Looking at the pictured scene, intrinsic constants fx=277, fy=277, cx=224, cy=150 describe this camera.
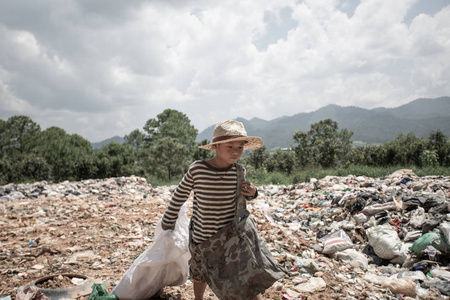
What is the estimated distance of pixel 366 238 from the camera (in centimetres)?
411

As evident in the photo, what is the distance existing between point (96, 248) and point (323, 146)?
61.1 ft

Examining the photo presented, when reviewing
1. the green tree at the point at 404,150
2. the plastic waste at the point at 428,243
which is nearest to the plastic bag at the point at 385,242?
the plastic waste at the point at 428,243

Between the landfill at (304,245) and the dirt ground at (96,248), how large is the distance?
0.01 metres

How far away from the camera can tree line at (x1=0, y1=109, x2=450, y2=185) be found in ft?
64.6

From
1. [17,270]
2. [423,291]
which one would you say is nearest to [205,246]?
[423,291]

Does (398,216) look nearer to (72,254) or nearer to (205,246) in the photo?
(205,246)

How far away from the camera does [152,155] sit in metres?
21.5

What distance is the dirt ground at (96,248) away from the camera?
8.75ft

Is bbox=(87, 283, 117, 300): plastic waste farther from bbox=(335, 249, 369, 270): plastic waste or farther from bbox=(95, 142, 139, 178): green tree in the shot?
bbox=(95, 142, 139, 178): green tree

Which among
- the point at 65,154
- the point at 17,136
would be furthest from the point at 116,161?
the point at 17,136

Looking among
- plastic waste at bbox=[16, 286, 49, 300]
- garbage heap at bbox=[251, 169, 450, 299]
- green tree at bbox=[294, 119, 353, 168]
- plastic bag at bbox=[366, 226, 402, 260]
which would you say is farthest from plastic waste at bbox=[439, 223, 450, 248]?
green tree at bbox=[294, 119, 353, 168]

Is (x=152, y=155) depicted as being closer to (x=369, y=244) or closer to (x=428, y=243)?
(x=369, y=244)

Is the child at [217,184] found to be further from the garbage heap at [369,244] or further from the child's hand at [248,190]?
the garbage heap at [369,244]

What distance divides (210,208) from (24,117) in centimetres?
3319
